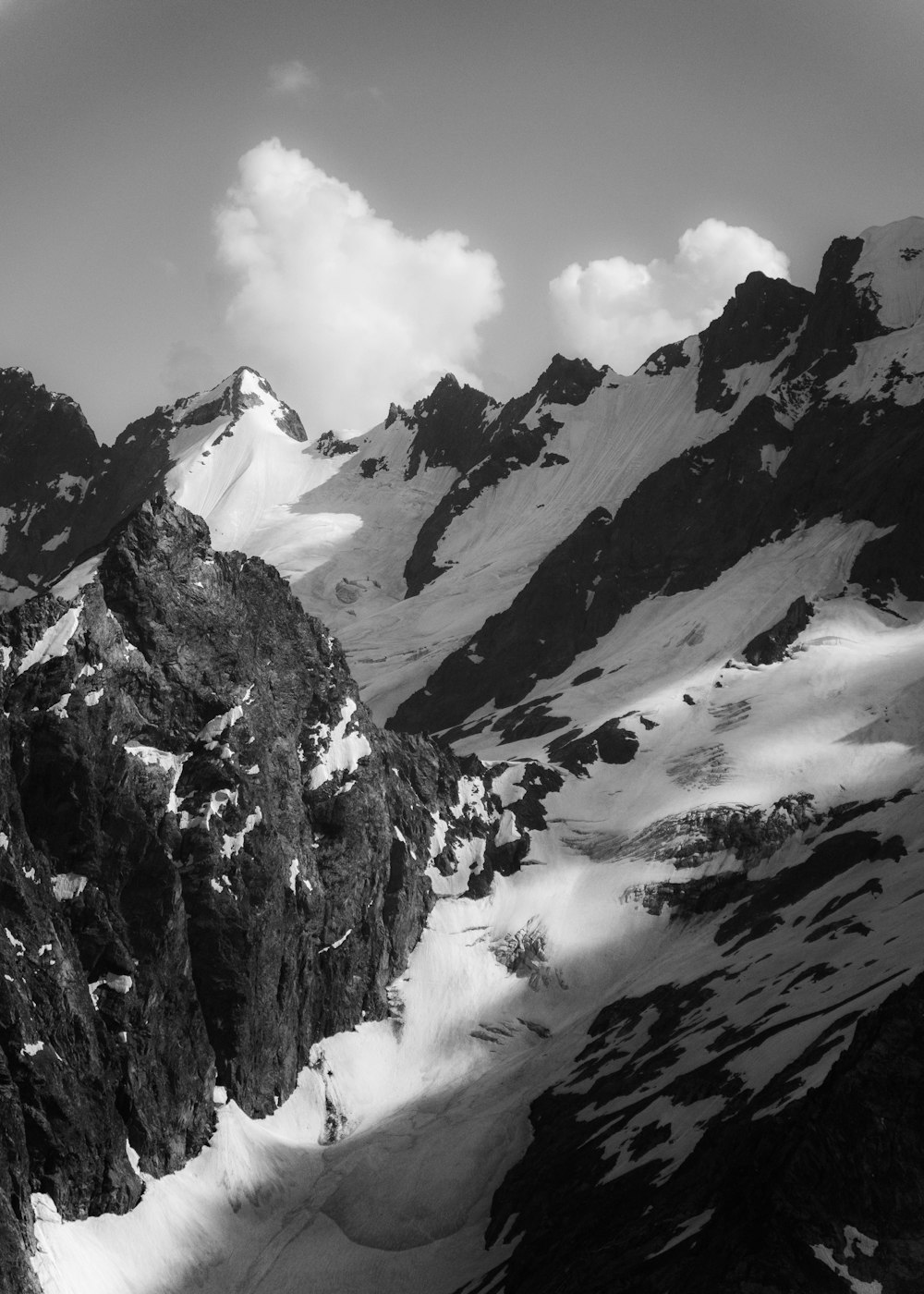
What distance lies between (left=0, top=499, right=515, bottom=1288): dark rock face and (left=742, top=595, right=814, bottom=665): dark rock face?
58.1 meters

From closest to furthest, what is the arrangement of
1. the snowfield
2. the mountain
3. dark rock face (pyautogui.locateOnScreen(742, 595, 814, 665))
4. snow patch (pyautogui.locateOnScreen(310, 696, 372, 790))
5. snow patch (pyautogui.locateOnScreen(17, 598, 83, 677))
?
the mountain, the snowfield, snow patch (pyautogui.locateOnScreen(17, 598, 83, 677)), snow patch (pyautogui.locateOnScreen(310, 696, 372, 790)), dark rock face (pyautogui.locateOnScreen(742, 595, 814, 665))

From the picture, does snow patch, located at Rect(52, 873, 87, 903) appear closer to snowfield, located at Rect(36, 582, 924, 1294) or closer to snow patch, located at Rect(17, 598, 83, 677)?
snow patch, located at Rect(17, 598, 83, 677)

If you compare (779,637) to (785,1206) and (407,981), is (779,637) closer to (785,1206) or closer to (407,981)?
(407,981)

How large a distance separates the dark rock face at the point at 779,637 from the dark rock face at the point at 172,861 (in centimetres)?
5814

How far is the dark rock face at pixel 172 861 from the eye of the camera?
93438 mm

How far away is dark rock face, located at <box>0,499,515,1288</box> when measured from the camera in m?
93.4

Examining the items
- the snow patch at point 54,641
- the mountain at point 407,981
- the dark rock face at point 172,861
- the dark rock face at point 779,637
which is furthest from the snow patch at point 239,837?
the dark rock face at point 779,637

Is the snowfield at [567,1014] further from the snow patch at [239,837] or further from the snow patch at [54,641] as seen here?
the snow patch at [54,641]

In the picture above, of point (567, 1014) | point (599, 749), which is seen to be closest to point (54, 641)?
point (567, 1014)

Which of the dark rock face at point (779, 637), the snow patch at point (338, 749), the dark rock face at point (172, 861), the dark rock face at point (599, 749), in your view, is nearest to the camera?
the dark rock face at point (172, 861)

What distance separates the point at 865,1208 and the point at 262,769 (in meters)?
61.2

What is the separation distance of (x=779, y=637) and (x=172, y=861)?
96.4m

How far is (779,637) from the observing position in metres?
186

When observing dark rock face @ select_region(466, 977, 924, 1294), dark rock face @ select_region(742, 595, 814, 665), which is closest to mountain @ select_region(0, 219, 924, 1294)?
dark rock face @ select_region(466, 977, 924, 1294)
